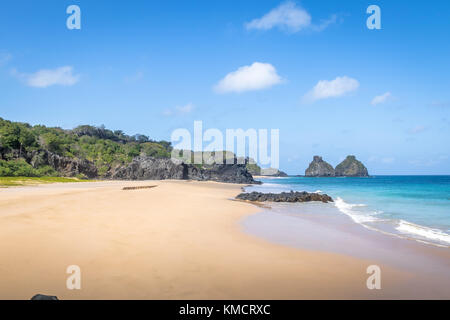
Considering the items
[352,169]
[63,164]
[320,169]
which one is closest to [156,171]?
[63,164]

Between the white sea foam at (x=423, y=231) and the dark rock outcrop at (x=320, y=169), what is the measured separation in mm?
188998

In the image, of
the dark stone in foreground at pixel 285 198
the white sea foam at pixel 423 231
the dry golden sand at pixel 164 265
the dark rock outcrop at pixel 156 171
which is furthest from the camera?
the dark rock outcrop at pixel 156 171

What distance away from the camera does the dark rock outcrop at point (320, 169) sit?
192 metres

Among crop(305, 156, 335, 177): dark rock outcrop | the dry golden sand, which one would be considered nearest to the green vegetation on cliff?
the dry golden sand

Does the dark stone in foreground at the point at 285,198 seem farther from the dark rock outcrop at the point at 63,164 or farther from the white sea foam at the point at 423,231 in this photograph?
the dark rock outcrop at the point at 63,164

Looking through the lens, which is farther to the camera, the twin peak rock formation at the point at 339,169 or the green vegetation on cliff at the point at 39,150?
the twin peak rock formation at the point at 339,169

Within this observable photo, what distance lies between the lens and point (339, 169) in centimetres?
19775

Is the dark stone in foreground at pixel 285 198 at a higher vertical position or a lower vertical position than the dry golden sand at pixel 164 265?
lower

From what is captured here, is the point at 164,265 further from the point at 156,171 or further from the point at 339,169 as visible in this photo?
the point at 339,169

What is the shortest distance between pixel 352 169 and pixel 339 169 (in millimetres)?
8142

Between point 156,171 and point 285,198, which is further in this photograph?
point 156,171

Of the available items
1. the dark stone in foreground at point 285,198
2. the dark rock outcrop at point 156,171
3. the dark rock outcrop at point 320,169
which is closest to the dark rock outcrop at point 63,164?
the dark rock outcrop at point 156,171

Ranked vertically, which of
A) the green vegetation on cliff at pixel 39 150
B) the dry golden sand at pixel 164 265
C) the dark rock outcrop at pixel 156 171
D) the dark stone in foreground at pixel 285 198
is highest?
the green vegetation on cliff at pixel 39 150

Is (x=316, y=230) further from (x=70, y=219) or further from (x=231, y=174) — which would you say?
(x=231, y=174)
